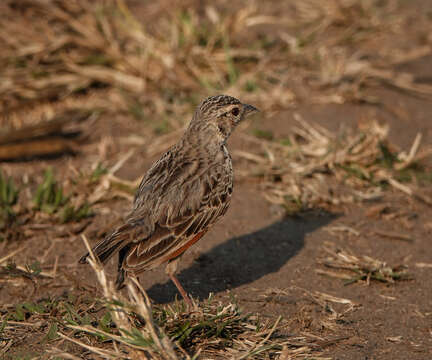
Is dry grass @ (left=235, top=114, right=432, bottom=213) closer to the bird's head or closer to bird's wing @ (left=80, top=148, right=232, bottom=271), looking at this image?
the bird's head

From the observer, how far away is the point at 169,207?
→ 4816 mm

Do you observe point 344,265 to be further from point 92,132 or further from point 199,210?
point 92,132

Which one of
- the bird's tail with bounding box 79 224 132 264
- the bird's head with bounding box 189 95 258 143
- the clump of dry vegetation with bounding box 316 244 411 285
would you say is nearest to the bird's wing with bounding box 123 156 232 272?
the bird's tail with bounding box 79 224 132 264

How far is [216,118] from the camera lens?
17.9 feet

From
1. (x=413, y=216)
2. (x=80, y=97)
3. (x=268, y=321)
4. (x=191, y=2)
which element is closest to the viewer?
(x=268, y=321)

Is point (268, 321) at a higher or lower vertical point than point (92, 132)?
lower

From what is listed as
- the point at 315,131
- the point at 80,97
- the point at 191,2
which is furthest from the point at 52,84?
the point at 315,131

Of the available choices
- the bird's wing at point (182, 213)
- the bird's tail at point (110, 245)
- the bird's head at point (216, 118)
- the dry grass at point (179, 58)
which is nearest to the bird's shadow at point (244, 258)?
the bird's wing at point (182, 213)

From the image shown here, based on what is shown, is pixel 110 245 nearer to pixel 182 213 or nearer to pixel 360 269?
pixel 182 213

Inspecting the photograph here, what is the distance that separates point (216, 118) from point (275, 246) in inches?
54.1

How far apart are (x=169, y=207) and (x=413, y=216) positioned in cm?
287

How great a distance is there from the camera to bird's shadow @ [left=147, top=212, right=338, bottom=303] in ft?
17.6

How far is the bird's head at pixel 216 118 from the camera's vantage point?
5418mm

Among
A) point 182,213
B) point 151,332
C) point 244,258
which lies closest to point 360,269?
point 244,258
